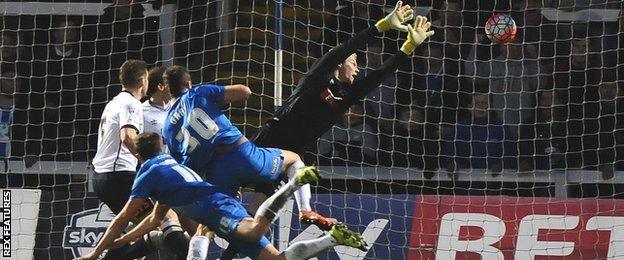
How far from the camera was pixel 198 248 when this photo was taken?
10.6 meters

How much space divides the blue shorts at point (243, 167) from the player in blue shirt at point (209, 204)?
0.35 meters

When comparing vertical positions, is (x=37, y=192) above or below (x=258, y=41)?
below

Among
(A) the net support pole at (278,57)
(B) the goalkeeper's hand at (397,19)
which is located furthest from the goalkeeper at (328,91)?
(A) the net support pole at (278,57)

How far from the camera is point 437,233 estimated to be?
12664 mm

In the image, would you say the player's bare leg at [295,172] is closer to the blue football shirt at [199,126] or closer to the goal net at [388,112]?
the blue football shirt at [199,126]

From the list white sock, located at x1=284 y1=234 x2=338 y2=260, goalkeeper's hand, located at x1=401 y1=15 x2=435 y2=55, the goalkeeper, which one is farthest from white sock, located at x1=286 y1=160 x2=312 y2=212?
goalkeeper's hand, located at x1=401 y1=15 x2=435 y2=55

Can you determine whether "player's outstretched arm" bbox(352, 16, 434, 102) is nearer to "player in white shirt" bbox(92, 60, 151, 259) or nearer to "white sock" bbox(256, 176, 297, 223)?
"white sock" bbox(256, 176, 297, 223)

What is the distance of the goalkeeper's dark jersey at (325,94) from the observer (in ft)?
36.1

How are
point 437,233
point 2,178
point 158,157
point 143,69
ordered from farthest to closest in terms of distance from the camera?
point 2,178 < point 437,233 < point 143,69 < point 158,157

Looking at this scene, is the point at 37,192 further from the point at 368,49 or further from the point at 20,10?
the point at 368,49

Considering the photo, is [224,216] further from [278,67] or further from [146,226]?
[278,67]

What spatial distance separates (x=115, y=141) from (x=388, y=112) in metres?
3.32

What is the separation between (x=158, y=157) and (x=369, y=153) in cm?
369

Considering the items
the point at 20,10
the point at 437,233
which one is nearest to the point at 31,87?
the point at 20,10
